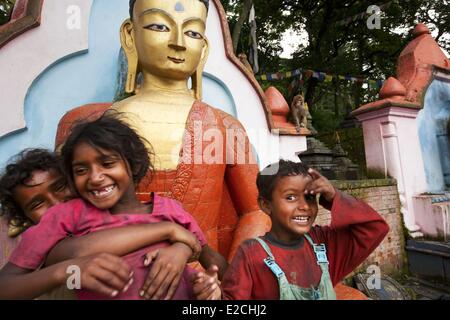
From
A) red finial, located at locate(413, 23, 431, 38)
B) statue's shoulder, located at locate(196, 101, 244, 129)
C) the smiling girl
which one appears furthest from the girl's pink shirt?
red finial, located at locate(413, 23, 431, 38)

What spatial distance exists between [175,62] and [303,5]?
34.9 feet

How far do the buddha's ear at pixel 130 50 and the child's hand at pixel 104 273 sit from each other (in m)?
1.31

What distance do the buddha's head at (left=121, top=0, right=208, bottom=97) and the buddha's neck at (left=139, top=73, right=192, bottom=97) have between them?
28mm

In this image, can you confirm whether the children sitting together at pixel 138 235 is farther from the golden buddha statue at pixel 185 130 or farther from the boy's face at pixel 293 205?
the golden buddha statue at pixel 185 130

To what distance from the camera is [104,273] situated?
2.91 feet

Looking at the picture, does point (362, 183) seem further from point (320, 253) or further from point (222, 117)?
point (320, 253)

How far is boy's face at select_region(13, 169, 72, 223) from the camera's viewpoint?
4.24ft

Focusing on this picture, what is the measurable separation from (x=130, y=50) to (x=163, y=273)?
1.42 m

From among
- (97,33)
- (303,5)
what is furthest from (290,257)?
(303,5)

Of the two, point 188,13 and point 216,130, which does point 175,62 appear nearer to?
point 188,13

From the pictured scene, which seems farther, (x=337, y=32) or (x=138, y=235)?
(x=337, y=32)

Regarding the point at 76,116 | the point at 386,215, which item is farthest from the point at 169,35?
the point at 386,215

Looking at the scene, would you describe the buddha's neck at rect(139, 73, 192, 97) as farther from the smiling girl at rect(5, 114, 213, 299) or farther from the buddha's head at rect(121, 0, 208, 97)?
the smiling girl at rect(5, 114, 213, 299)

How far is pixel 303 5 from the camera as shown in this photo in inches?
436
